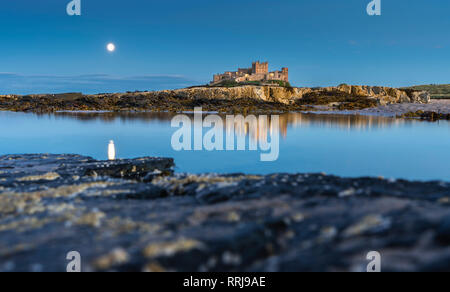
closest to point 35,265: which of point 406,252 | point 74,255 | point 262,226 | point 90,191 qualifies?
point 74,255

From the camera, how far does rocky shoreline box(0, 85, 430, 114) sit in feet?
147

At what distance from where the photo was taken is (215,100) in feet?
162

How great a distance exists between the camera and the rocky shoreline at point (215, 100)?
44688 millimetres

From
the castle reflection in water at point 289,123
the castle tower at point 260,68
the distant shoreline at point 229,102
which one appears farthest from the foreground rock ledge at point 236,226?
the castle tower at point 260,68

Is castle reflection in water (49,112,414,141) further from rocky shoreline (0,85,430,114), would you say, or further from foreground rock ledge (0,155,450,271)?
rocky shoreline (0,85,430,114)

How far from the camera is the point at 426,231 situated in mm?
3240

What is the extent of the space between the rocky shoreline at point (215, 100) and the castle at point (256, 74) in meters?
37.2

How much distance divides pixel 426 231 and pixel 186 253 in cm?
249

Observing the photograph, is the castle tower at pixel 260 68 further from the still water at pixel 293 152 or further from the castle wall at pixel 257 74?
the still water at pixel 293 152

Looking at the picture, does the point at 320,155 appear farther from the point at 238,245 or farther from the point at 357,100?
the point at 357,100

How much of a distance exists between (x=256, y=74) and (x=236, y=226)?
Result: 9846 centimetres

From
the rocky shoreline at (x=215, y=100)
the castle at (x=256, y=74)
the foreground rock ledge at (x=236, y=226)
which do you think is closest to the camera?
the foreground rock ledge at (x=236, y=226)

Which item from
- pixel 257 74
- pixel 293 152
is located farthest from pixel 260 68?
pixel 293 152

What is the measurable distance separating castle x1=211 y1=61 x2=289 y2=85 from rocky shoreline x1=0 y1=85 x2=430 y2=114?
37247mm
